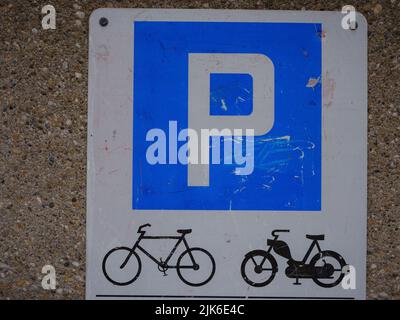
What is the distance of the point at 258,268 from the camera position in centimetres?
257

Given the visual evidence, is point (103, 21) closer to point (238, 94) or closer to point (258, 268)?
point (238, 94)

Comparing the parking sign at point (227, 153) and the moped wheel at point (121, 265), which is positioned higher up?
the parking sign at point (227, 153)

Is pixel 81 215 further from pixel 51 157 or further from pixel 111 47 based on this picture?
pixel 111 47

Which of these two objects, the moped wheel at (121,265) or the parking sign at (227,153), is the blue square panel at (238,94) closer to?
the parking sign at (227,153)

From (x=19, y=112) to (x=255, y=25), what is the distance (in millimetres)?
1167

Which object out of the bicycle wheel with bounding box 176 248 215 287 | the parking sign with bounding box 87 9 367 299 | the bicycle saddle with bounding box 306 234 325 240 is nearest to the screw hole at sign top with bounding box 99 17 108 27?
the parking sign with bounding box 87 9 367 299

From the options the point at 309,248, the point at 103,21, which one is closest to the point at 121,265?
the point at 309,248

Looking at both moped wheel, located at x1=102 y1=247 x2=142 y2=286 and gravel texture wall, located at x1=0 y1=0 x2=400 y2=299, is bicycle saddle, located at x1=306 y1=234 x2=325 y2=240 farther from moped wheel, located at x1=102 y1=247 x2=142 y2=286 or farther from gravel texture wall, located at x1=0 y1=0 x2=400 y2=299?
moped wheel, located at x1=102 y1=247 x2=142 y2=286

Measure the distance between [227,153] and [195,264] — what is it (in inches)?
21.0

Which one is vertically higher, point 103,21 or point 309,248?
point 103,21

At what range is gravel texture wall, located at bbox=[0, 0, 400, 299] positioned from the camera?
8.46ft

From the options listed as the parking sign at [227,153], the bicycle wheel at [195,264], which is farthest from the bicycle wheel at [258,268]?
the bicycle wheel at [195,264]

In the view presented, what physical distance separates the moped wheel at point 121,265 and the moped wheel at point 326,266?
81cm

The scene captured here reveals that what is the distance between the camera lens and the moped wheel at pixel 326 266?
257 cm
